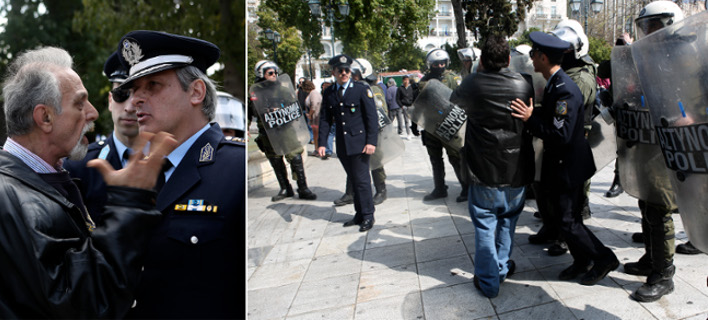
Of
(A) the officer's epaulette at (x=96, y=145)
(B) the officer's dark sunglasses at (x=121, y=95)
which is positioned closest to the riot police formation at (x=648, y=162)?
(B) the officer's dark sunglasses at (x=121, y=95)

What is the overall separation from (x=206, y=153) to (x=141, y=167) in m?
0.32

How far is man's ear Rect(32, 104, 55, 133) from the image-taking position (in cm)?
126

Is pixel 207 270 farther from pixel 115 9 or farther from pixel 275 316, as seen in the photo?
pixel 115 9

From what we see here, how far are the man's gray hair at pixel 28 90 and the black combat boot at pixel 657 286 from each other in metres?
3.05

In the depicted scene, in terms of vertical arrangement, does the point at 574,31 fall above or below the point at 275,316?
above

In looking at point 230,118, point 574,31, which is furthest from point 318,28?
point 574,31

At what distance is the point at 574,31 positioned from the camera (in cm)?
369

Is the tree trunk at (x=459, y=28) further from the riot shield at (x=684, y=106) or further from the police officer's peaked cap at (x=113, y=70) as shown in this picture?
the police officer's peaked cap at (x=113, y=70)

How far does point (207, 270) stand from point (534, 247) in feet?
10.2

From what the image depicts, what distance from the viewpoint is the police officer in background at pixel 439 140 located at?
5418mm

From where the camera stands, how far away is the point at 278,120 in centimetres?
574

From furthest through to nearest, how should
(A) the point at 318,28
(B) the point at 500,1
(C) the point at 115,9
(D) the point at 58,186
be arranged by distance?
(A) the point at 318,28, (B) the point at 500,1, (C) the point at 115,9, (D) the point at 58,186

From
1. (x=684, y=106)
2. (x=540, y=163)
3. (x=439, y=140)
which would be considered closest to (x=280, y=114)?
(x=439, y=140)

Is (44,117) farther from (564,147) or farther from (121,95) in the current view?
(564,147)
